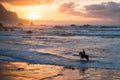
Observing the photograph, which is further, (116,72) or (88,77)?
(116,72)

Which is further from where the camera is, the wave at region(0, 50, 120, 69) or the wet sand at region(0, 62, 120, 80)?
the wave at region(0, 50, 120, 69)

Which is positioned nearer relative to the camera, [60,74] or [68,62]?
[60,74]

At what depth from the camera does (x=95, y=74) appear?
15.1 metres

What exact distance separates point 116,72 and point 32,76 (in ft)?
15.7

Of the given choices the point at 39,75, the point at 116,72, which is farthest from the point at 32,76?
the point at 116,72

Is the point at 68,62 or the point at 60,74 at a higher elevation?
the point at 68,62

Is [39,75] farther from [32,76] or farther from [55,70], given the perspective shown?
[55,70]

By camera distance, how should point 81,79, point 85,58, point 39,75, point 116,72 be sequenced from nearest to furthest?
point 81,79
point 39,75
point 116,72
point 85,58

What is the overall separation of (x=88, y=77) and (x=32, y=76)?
9.20 feet

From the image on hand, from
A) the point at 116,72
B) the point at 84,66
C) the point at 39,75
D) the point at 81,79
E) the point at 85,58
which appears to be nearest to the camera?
the point at 81,79

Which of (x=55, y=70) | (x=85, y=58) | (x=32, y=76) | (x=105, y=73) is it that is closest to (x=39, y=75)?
(x=32, y=76)

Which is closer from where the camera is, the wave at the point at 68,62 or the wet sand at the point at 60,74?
the wet sand at the point at 60,74

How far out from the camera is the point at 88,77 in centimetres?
1419

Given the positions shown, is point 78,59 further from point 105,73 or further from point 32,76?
point 32,76
